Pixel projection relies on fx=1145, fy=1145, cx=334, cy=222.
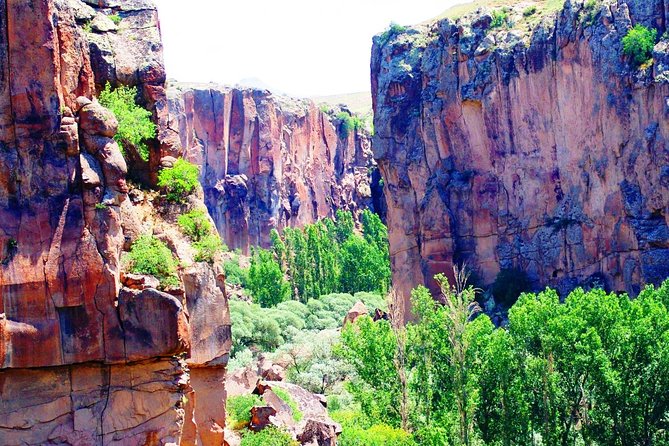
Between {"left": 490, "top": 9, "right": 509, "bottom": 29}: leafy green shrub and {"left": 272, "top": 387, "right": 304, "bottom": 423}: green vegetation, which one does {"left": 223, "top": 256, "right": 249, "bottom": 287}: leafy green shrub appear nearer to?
{"left": 490, "top": 9, "right": 509, "bottom": 29}: leafy green shrub

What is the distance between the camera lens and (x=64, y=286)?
2431cm

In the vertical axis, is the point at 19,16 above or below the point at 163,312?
above

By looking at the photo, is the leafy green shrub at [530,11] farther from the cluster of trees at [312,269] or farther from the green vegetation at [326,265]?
the green vegetation at [326,265]

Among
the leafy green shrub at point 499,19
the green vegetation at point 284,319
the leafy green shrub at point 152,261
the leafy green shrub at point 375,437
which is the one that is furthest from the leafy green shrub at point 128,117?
the leafy green shrub at point 499,19

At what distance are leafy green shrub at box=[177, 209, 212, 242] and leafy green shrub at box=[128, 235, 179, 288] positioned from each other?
1.53m

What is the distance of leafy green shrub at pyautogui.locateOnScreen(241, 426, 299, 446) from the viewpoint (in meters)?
33.4

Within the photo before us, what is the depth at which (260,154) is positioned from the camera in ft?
358

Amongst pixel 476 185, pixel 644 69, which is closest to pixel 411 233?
pixel 476 185

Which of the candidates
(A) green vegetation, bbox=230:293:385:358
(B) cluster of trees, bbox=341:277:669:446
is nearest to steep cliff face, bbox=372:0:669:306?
(A) green vegetation, bbox=230:293:385:358

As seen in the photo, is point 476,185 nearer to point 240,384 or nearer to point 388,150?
point 388,150

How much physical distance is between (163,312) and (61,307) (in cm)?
219

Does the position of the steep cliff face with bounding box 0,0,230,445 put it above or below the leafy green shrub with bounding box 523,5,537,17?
below

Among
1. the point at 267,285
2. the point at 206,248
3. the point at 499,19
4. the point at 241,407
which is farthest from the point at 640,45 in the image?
the point at 267,285

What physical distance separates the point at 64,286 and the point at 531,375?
20.2 metres
